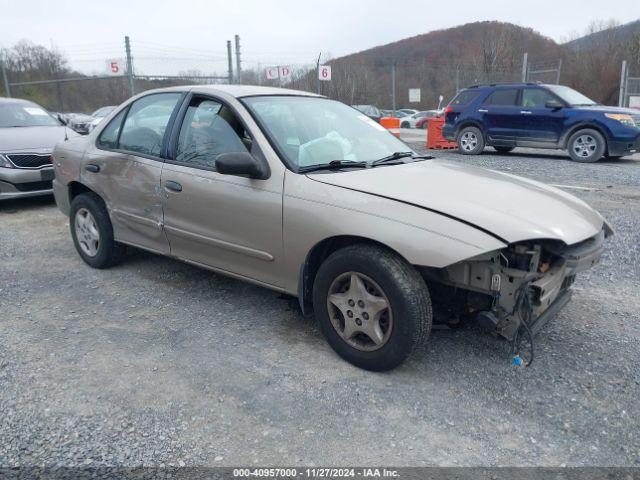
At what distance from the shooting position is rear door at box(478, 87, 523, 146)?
1200 cm

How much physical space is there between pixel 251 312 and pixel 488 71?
3671cm

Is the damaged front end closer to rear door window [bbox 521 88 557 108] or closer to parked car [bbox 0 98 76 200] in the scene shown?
parked car [bbox 0 98 76 200]

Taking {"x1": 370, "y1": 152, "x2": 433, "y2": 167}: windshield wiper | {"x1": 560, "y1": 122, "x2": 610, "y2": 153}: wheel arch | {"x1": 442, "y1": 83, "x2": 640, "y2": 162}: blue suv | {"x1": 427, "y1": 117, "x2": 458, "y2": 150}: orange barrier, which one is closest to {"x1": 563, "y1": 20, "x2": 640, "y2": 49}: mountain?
{"x1": 427, "y1": 117, "x2": 458, "y2": 150}: orange barrier

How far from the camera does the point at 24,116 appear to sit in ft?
27.9

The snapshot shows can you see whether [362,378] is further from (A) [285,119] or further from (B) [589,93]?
(B) [589,93]

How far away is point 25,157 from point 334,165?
5729 mm

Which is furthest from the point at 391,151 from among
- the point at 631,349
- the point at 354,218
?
the point at 631,349

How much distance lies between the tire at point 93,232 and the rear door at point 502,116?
9.91 meters

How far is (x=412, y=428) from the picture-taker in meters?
2.56

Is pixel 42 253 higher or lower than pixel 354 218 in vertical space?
lower

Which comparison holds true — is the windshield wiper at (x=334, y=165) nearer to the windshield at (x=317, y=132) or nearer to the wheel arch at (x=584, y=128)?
the windshield at (x=317, y=132)

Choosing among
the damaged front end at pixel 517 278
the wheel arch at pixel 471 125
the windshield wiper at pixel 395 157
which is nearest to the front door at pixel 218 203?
the windshield wiper at pixel 395 157

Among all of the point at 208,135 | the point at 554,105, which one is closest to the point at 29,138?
the point at 208,135

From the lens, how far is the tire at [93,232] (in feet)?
15.3
